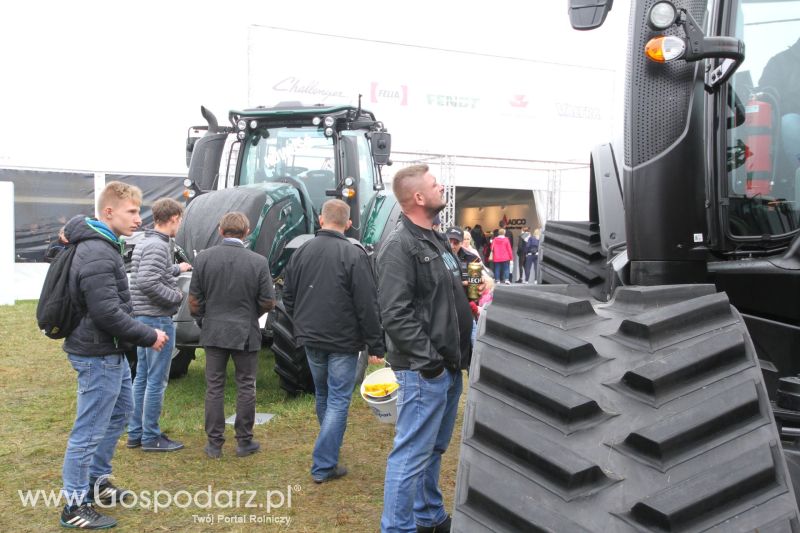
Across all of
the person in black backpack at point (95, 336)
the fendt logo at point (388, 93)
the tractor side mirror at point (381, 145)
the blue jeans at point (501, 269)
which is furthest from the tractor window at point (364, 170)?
the blue jeans at point (501, 269)

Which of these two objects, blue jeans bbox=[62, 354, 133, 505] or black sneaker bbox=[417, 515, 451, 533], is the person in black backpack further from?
black sneaker bbox=[417, 515, 451, 533]

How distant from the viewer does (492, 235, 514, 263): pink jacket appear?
741 inches

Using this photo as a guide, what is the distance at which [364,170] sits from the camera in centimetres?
753

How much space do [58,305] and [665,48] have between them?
3.27 meters

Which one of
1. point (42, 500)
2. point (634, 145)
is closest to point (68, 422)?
point (42, 500)

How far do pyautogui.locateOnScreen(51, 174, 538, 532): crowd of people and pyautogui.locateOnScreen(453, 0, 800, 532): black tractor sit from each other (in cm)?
59

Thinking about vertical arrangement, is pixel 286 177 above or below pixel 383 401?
above

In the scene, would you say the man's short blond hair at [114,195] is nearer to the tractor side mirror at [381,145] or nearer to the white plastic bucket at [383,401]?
the white plastic bucket at [383,401]

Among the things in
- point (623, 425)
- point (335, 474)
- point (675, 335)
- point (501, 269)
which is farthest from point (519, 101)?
point (623, 425)

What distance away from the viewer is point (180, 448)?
5.39 meters

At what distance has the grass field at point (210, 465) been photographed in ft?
13.6

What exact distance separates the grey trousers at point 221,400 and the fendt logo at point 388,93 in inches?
516

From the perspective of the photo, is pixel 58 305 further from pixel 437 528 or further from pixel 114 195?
pixel 437 528

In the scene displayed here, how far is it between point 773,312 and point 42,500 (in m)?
4.24
